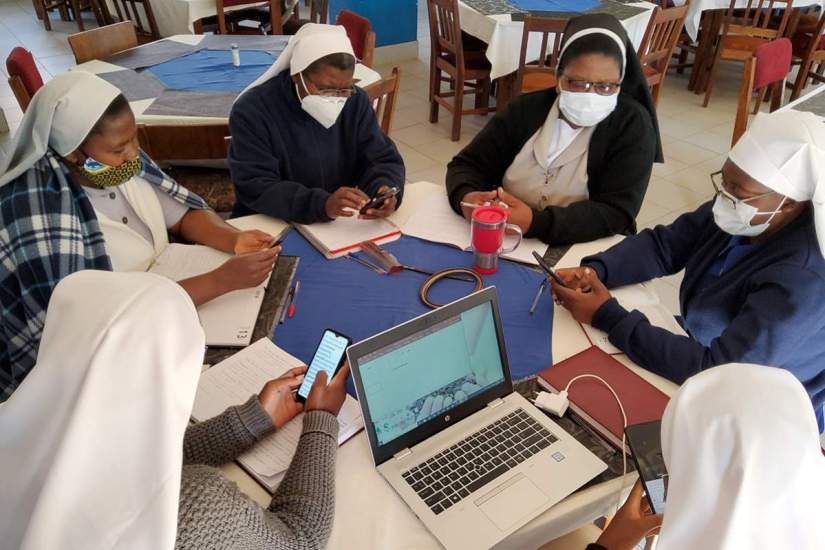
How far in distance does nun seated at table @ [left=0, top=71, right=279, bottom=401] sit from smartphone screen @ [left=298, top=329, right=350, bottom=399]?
0.35 m

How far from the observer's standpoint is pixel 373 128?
203cm

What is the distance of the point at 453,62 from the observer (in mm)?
4250

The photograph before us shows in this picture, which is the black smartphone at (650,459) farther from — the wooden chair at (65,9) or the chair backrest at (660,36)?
the wooden chair at (65,9)

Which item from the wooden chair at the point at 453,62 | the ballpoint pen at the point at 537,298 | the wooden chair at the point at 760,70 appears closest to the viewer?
the ballpoint pen at the point at 537,298

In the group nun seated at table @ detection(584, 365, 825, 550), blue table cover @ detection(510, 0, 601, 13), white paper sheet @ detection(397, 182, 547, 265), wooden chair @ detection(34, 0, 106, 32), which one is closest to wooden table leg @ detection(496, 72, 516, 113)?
blue table cover @ detection(510, 0, 601, 13)

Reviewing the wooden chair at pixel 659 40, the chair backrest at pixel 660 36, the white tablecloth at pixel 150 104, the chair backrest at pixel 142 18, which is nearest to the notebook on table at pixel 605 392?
the white tablecloth at pixel 150 104

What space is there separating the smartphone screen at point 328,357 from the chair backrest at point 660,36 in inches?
129

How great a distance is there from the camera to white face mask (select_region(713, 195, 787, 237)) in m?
1.28

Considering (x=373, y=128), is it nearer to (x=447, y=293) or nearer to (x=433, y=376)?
(x=447, y=293)

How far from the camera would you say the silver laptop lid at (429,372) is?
3.32 feet

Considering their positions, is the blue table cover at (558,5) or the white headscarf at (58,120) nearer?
the white headscarf at (58,120)

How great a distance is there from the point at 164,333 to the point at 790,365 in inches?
50.9

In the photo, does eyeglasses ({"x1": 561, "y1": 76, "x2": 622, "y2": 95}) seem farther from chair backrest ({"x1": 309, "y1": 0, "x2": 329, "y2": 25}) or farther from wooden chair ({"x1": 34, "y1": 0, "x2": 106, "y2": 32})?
wooden chair ({"x1": 34, "y1": 0, "x2": 106, "y2": 32})

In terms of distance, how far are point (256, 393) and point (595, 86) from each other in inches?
49.8
